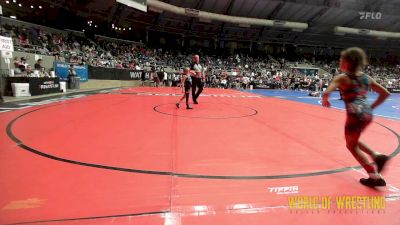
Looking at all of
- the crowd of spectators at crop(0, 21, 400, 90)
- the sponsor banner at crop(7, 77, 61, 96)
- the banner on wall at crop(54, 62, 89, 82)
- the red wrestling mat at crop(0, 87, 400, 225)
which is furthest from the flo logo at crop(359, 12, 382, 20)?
the sponsor banner at crop(7, 77, 61, 96)

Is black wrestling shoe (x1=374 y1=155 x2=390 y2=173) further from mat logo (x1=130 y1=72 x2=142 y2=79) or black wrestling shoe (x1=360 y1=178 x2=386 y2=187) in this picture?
mat logo (x1=130 y1=72 x2=142 y2=79)

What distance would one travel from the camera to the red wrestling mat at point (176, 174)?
2479mm

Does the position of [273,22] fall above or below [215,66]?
above

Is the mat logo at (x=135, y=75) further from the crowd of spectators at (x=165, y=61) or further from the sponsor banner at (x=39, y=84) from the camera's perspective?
the sponsor banner at (x=39, y=84)

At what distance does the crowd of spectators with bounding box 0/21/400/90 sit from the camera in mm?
18812

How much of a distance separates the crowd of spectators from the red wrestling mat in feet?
34.4

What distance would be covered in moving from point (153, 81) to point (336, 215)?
2331cm

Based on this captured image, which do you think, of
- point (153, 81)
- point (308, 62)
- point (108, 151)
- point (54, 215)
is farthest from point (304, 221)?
point (308, 62)

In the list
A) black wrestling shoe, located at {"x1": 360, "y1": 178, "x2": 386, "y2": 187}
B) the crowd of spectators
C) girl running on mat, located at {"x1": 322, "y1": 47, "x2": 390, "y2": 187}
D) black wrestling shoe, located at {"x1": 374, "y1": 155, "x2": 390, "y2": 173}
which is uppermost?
the crowd of spectators

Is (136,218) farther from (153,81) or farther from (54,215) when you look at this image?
(153,81)

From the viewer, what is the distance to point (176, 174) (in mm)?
3391

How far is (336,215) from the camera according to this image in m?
2.55

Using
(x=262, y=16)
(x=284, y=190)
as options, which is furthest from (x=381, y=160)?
(x=262, y=16)

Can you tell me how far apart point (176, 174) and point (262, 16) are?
35429 millimetres
